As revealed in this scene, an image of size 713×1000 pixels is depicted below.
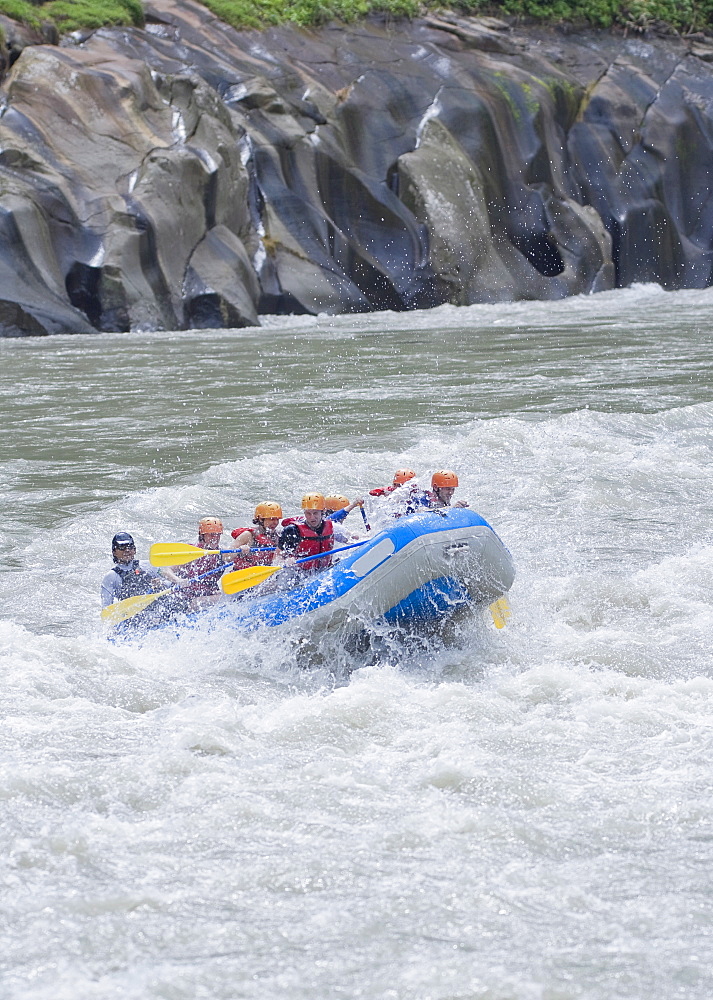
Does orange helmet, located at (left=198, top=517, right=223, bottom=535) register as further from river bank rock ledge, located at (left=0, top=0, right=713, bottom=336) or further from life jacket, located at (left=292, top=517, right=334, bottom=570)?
river bank rock ledge, located at (left=0, top=0, right=713, bottom=336)

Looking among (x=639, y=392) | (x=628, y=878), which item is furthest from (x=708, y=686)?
(x=639, y=392)

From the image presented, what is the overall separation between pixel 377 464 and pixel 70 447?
11.1 feet

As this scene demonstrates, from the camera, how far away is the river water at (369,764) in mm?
4582

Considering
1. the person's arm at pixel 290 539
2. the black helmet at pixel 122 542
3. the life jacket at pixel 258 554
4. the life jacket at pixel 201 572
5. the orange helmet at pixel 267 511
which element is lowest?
the life jacket at pixel 201 572

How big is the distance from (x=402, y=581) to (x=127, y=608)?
2036 millimetres

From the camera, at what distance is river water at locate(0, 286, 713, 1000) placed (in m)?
4.58

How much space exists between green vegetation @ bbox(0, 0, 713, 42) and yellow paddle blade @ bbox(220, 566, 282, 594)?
21.4 metres

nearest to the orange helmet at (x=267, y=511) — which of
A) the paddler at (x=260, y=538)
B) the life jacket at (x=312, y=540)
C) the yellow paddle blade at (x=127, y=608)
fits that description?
the paddler at (x=260, y=538)

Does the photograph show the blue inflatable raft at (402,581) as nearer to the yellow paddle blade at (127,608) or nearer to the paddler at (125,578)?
the yellow paddle blade at (127,608)

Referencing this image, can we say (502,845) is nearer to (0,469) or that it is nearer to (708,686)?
(708,686)

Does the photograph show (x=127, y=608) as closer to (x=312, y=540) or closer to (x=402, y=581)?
(x=312, y=540)

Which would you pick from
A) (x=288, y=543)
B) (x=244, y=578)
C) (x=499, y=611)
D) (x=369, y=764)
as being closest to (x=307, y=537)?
(x=288, y=543)

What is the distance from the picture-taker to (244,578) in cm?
811

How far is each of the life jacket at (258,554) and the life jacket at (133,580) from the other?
0.72 meters
